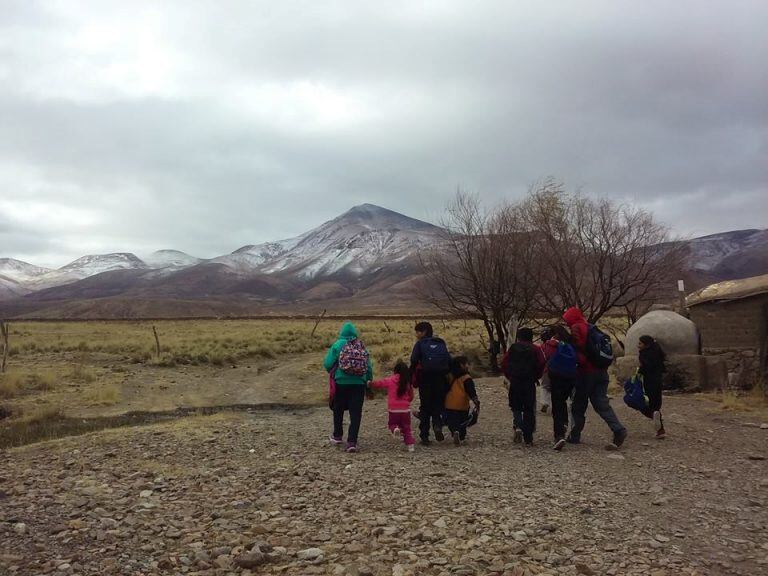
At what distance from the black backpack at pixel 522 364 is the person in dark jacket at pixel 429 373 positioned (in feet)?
3.18

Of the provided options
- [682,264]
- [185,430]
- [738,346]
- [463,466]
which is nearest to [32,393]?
[185,430]

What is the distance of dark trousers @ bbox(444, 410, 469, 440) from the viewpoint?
9383mm

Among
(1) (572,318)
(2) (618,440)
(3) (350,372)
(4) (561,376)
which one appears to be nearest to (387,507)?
(3) (350,372)

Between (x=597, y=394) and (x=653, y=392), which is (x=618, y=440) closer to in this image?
(x=597, y=394)

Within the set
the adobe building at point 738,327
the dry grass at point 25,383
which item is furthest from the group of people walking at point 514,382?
the dry grass at point 25,383

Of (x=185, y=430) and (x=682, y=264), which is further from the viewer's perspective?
(x=682, y=264)

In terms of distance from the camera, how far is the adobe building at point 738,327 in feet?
46.4

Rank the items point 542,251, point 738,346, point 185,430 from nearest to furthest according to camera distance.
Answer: point 185,430, point 738,346, point 542,251

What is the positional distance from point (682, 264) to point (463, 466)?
744 inches

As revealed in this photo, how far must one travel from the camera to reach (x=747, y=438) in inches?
378

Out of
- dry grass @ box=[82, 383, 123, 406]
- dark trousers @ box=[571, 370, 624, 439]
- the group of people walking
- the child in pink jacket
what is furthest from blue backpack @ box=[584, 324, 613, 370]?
dry grass @ box=[82, 383, 123, 406]

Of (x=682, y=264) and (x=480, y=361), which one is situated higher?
(x=682, y=264)

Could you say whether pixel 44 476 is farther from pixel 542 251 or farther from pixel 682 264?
pixel 682 264

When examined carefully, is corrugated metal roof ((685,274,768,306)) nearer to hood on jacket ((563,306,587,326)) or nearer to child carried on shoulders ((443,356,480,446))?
hood on jacket ((563,306,587,326))
